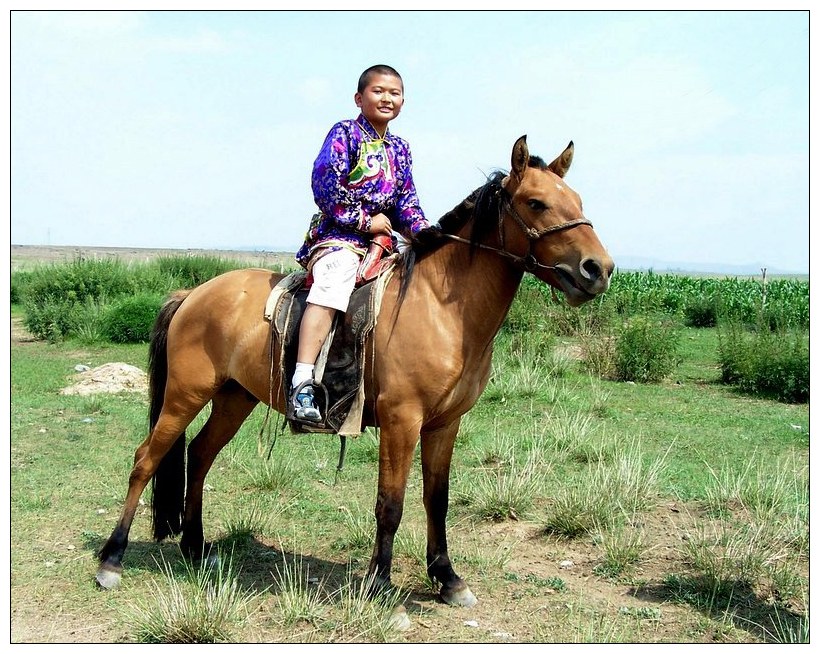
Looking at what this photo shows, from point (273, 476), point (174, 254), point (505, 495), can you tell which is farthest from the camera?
point (174, 254)

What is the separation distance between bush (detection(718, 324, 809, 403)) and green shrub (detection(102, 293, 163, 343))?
1215 centimetres

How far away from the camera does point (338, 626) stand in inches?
→ 172

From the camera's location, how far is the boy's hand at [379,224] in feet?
15.7

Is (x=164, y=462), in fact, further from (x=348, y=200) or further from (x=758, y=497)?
(x=758, y=497)

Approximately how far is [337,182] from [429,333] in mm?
1076

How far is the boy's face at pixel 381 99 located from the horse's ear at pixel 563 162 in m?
1.06

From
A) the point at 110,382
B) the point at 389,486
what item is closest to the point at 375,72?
the point at 389,486

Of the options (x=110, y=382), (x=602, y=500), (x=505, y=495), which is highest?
(x=602, y=500)

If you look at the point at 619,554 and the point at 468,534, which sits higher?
the point at 619,554

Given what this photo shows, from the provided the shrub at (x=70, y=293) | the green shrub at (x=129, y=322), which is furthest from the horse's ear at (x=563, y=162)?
the shrub at (x=70, y=293)

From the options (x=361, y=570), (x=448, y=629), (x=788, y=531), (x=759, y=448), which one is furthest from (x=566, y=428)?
(x=448, y=629)

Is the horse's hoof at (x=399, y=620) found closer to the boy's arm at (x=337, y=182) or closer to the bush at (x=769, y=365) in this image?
the boy's arm at (x=337, y=182)

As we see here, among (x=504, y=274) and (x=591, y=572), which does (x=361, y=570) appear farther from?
(x=504, y=274)

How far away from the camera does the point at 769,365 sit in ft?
40.1
